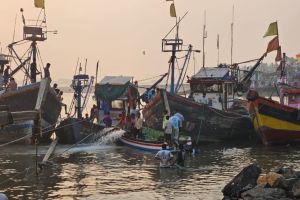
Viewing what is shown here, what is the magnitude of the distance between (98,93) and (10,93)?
5.80 metres

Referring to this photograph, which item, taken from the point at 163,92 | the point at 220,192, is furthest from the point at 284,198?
the point at 163,92

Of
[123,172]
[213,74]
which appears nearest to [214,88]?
[213,74]

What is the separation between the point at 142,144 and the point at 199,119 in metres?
5.42

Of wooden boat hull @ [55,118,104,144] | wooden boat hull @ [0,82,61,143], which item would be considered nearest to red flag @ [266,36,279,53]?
wooden boat hull @ [55,118,104,144]

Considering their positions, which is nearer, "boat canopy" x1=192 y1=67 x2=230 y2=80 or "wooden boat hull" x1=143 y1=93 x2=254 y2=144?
"wooden boat hull" x1=143 y1=93 x2=254 y2=144

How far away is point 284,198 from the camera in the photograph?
12.9m

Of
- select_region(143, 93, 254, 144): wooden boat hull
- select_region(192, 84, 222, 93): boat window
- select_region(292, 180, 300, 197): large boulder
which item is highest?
select_region(192, 84, 222, 93): boat window

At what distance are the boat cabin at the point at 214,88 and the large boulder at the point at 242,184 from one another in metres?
16.8

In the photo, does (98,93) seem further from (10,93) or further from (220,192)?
(220,192)

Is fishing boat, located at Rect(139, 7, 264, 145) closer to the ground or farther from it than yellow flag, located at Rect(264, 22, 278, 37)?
closer to the ground

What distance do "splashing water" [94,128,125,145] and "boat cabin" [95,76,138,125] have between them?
2466 mm

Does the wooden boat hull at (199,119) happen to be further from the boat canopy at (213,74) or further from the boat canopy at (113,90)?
the boat canopy at (213,74)

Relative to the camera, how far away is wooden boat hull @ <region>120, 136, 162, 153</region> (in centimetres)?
2281

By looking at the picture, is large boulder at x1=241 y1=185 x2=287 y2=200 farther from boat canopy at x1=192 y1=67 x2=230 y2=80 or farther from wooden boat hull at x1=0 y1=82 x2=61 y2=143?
boat canopy at x1=192 y1=67 x2=230 y2=80
